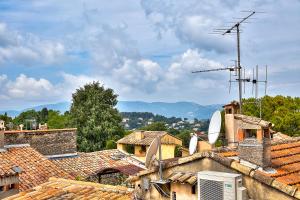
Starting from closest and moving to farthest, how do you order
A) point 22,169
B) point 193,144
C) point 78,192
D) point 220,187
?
point 220,187
point 193,144
point 78,192
point 22,169

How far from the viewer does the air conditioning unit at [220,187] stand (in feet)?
23.4

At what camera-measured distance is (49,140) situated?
90.4ft

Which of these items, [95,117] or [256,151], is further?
[95,117]

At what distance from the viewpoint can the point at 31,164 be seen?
70.7 ft

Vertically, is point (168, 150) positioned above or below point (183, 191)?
below

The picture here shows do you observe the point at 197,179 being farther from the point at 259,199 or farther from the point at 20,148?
the point at 20,148

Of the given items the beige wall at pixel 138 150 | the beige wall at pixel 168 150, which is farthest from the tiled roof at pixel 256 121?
the beige wall at pixel 168 150

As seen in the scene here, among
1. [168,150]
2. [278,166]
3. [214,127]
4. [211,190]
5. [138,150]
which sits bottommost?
[168,150]

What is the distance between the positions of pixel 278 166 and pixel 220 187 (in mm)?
2833

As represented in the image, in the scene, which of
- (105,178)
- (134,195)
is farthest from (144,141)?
(134,195)

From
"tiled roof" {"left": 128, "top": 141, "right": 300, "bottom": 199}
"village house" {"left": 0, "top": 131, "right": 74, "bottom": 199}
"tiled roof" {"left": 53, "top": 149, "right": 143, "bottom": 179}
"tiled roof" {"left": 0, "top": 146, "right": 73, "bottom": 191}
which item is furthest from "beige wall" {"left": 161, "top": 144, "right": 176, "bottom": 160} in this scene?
"tiled roof" {"left": 128, "top": 141, "right": 300, "bottom": 199}

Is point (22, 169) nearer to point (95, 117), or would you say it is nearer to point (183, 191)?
point (183, 191)

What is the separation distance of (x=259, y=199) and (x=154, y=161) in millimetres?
2591

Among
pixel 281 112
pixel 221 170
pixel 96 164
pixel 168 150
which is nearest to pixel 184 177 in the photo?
pixel 221 170
